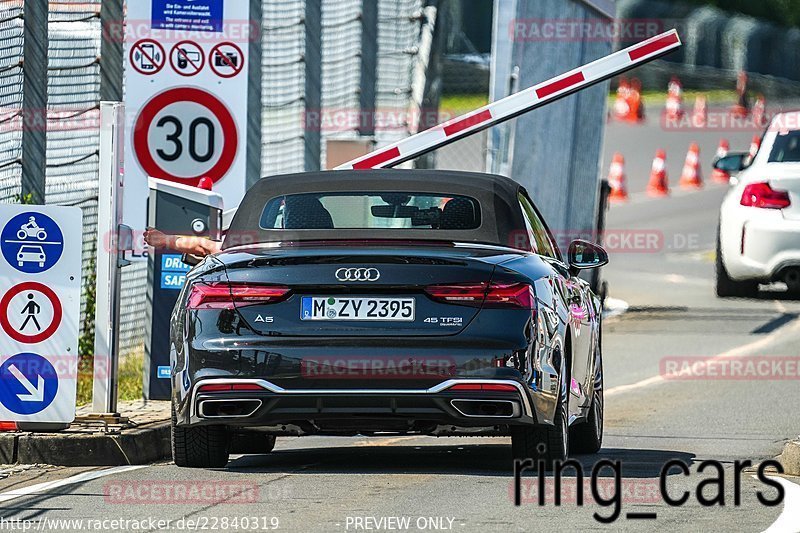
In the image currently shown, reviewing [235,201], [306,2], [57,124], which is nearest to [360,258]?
[235,201]

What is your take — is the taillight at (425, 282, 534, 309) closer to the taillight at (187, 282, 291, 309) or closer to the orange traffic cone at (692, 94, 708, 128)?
the taillight at (187, 282, 291, 309)

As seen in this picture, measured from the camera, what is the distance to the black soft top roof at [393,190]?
9.18 meters

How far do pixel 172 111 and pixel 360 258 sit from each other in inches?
174

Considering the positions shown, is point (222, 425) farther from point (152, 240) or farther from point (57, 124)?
Answer: point (57, 124)

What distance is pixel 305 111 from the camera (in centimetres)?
1755

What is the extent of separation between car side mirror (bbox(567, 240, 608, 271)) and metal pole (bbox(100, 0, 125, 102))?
4123 millimetres

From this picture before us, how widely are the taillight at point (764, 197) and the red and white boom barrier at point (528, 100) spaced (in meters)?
4.81

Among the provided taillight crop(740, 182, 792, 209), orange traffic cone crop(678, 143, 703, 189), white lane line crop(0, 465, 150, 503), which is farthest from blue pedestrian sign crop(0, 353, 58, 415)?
orange traffic cone crop(678, 143, 703, 189)

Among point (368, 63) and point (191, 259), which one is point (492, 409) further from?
point (368, 63)

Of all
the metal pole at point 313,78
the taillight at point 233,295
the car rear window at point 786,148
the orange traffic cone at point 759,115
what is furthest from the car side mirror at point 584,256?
the orange traffic cone at point 759,115

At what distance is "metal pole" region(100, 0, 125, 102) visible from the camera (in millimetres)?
12875

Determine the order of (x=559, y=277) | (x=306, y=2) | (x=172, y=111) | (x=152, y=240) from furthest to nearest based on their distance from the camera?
(x=306, y=2) → (x=172, y=111) → (x=152, y=240) → (x=559, y=277)

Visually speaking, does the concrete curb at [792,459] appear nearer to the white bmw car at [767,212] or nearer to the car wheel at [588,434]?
the car wheel at [588,434]

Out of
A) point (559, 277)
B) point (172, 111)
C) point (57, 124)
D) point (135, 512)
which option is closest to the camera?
point (135, 512)
